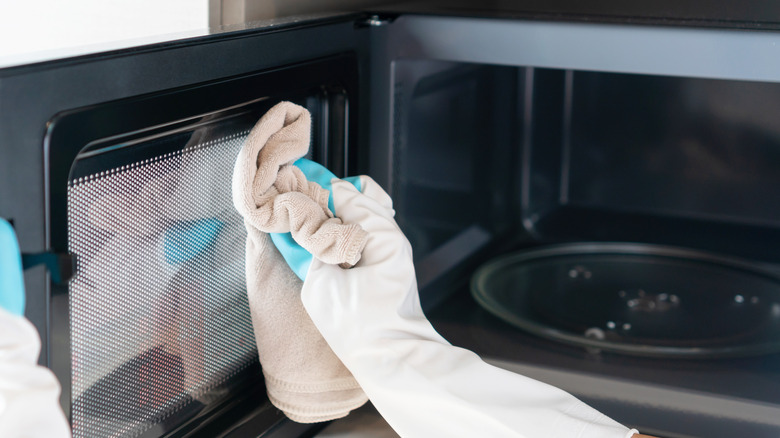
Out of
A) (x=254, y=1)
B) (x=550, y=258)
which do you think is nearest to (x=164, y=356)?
(x=254, y=1)

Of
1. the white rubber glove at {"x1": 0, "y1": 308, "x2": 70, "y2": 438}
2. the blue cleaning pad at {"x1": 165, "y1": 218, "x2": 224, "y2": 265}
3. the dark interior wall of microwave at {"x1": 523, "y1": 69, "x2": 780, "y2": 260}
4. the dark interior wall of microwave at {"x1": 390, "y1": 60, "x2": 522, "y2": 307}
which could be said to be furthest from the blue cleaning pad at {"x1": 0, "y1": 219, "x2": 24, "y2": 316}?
the dark interior wall of microwave at {"x1": 523, "y1": 69, "x2": 780, "y2": 260}

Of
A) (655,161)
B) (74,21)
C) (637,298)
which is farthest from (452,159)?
(74,21)

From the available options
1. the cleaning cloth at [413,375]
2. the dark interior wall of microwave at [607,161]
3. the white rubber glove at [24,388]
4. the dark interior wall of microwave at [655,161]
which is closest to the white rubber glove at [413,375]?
the cleaning cloth at [413,375]

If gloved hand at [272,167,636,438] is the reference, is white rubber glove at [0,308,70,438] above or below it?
above

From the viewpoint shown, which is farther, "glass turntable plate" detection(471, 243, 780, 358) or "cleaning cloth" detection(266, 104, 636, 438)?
"glass turntable plate" detection(471, 243, 780, 358)

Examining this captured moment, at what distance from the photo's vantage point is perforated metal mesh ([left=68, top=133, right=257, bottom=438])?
0.56 metres

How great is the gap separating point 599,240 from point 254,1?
0.75 meters

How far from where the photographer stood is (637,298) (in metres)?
1.09

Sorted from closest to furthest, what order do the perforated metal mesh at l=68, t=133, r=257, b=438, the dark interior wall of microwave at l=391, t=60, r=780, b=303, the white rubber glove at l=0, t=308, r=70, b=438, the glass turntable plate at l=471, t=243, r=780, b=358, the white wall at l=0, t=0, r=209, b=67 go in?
the white rubber glove at l=0, t=308, r=70, b=438, the perforated metal mesh at l=68, t=133, r=257, b=438, the white wall at l=0, t=0, r=209, b=67, the glass turntable plate at l=471, t=243, r=780, b=358, the dark interior wall of microwave at l=391, t=60, r=780, b=303

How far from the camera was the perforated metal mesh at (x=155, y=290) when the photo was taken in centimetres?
56

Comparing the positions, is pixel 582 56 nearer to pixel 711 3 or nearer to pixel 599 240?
pixel 711 3

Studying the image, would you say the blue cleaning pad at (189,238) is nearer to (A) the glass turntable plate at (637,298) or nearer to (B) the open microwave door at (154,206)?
(B) the open microwave door at (154,206)

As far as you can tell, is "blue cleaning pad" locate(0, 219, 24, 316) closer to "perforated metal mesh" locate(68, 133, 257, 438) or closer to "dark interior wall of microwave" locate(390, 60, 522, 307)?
"perforated metal mesh" locate(68, 133, 257, 438)

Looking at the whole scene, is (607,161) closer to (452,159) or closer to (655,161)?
(655,161)
